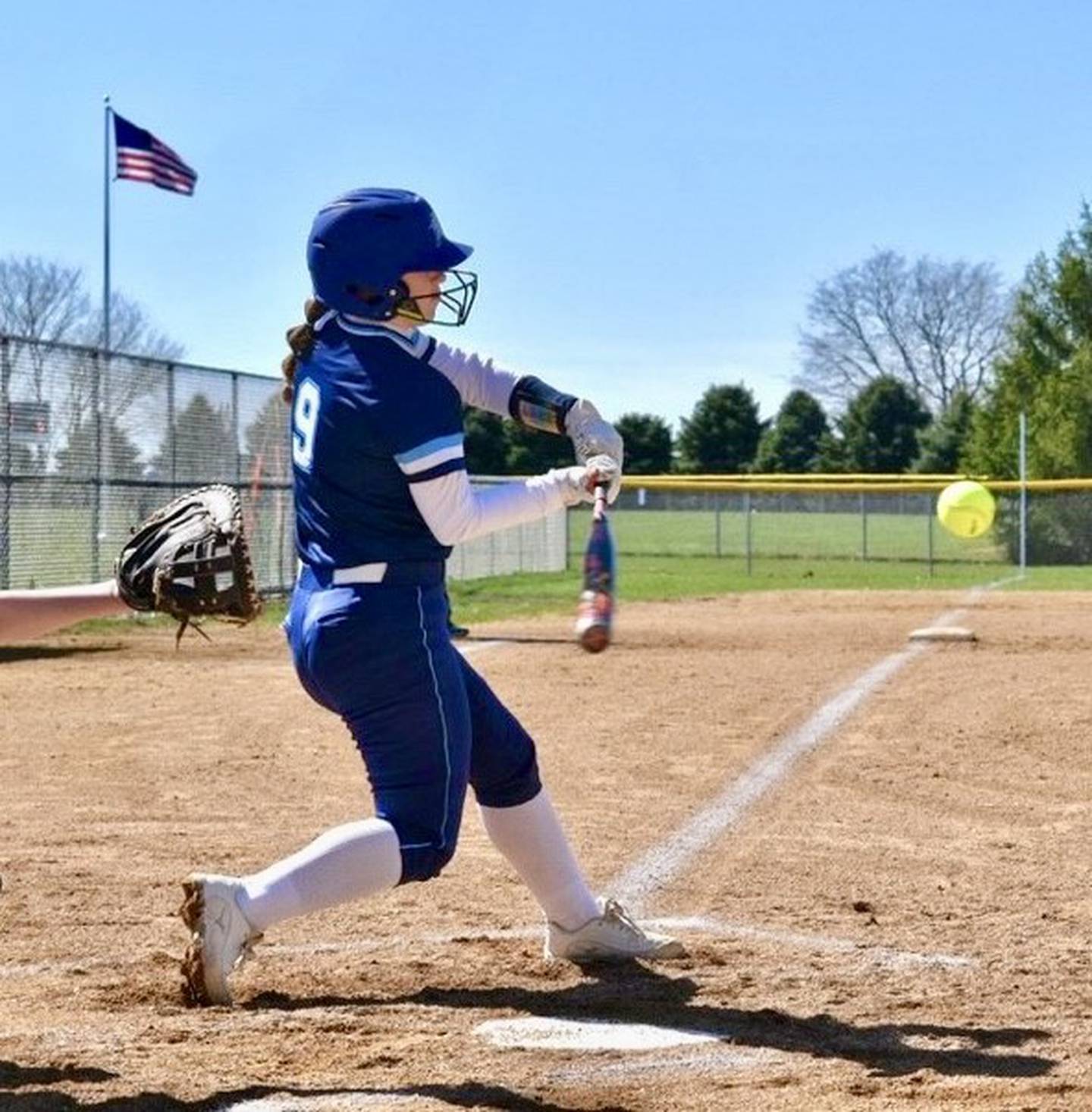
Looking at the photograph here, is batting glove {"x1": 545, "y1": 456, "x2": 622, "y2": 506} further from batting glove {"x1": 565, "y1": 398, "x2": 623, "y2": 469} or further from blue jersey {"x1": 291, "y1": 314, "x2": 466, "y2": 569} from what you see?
blue jersey {"x1": 291, "y1": 314, "x2": 466, "y2": 569}

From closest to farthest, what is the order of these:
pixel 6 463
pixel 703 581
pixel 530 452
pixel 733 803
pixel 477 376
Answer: pixel 477 376, pixel 733 803, pixel 6 463, pixel 703 581, pixel 530 452

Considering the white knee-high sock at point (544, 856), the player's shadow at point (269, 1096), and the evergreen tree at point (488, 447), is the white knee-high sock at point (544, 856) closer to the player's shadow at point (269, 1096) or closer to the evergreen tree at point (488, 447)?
the player's shadow at point (269, 1096)

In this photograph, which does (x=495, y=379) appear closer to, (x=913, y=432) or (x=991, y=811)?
(x=991, y=811)

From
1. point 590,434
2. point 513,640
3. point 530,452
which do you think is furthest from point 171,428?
point 530,452

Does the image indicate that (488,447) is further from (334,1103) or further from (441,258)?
(334,1103)

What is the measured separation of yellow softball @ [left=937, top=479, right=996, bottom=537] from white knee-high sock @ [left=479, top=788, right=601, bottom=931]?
69.1 feet

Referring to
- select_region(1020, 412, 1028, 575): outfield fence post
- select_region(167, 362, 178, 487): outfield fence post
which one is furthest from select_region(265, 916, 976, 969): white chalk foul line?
select_region(1020, 412, 1028, 575): outfield fence post

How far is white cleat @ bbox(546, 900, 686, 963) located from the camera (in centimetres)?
512

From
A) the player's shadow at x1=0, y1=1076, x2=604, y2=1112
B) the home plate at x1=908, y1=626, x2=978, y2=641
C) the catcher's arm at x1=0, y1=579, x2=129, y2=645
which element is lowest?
the player's shadow at x1=0, y1=1076, x2=604, y2=1112

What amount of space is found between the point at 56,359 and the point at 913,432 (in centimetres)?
5226

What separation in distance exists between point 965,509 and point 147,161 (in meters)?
14.1

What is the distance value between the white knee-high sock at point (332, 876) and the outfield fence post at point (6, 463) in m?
13.3

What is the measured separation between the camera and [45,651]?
15414 millimetres

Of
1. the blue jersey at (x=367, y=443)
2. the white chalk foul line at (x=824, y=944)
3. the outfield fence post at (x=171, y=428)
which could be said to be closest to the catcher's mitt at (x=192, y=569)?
the blue jersey at (x=367, y=443)
